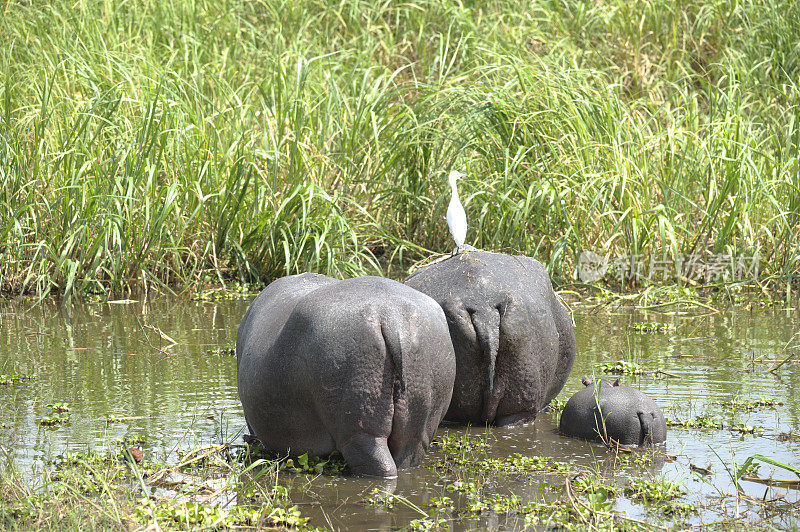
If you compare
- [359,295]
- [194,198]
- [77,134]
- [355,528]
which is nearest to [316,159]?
[194,198]

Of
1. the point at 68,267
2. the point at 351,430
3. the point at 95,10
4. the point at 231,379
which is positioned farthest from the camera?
the point at 95,10

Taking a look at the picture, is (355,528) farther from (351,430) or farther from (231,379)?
(231,379)

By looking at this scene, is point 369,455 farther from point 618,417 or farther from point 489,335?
point 618,417

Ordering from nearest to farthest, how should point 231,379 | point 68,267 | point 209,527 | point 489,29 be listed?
point 209,527 → point 231,379 → point 68,267 → point 489,29

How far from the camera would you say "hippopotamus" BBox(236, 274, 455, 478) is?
146 inches

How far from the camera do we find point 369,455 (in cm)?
376

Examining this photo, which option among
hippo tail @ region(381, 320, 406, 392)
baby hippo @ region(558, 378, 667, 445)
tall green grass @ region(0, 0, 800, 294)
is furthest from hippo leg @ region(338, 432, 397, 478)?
tall green grass @ region(0, 0, 800, 294)

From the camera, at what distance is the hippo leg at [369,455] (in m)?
3.76

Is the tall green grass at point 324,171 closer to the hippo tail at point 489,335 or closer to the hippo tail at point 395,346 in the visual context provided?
the hippo tail at point 489,335

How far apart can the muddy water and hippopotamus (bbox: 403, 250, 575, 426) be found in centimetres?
13

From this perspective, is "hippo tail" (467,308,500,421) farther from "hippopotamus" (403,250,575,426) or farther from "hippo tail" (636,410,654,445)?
"hippo tail" (636,410,654,445)

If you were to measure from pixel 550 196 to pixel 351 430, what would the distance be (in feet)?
14.0

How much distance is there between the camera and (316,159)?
8.30 m

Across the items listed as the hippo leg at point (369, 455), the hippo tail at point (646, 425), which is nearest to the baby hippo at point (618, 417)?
the hippo tail at point (646, 425)
